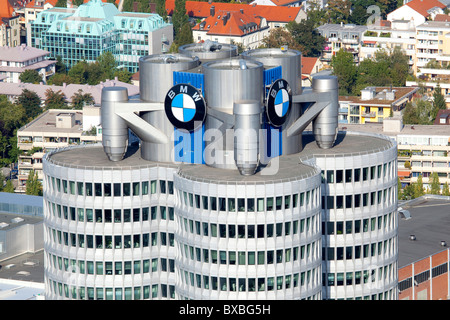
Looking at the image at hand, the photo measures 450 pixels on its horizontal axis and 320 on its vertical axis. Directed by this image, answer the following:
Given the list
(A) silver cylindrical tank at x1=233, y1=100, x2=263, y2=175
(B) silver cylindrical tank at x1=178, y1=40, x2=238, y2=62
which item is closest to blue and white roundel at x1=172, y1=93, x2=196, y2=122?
(A) silver cylindrical tank at x1=233, y1=100, x2=263, y2=175

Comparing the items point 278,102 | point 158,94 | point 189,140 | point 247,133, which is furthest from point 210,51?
point 247,133

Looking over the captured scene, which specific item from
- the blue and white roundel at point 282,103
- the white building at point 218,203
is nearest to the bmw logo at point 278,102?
the blue and white roundel at point 282,103

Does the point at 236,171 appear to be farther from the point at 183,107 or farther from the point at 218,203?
the point at 183,107

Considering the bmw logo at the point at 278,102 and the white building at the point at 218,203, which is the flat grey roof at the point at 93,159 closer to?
the white building at the point at 218,203
